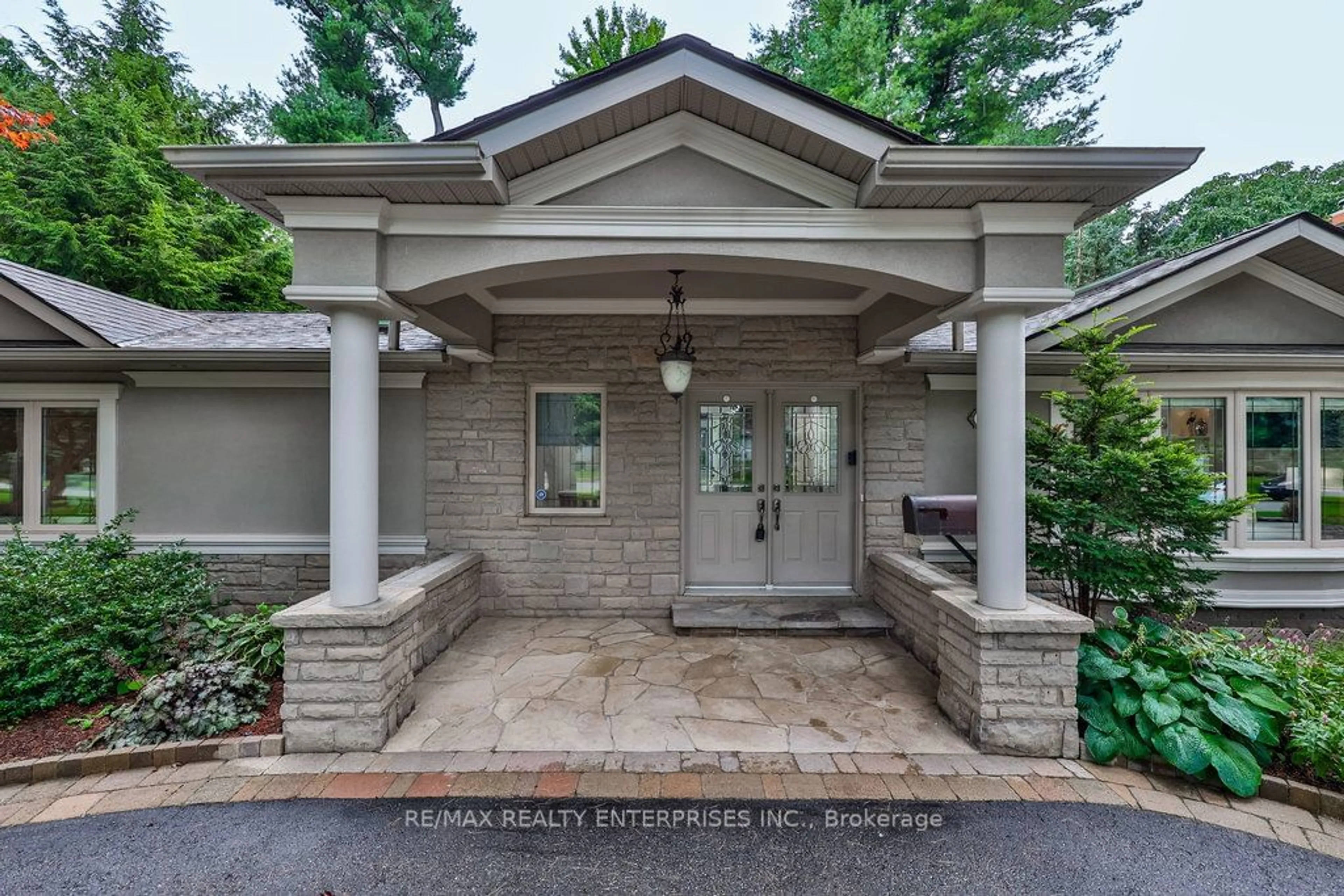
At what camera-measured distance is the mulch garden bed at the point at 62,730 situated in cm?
310

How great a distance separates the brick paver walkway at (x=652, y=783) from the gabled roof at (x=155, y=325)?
3.41m

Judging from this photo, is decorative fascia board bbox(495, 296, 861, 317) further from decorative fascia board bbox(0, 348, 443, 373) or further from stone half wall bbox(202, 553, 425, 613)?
stone half wall bbox(202, 553, 425, 613)

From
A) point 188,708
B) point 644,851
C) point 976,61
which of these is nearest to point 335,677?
point 188,708

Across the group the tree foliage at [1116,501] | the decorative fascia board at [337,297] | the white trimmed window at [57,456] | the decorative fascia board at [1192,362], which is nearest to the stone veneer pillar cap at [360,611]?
the decorative fascia board at [337,297]

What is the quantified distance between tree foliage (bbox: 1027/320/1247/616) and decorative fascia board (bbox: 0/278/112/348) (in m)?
7.63

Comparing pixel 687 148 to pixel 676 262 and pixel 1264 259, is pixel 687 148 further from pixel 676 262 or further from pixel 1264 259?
pixel 1264 259

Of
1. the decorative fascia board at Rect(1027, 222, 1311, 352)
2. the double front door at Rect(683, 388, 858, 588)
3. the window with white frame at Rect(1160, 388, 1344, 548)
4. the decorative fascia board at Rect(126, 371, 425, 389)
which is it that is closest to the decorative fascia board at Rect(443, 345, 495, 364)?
the decorative fascia board at Rect(126, 371, 425, 389)

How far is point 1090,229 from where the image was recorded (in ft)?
61.0

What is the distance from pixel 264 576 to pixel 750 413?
480 centimetres

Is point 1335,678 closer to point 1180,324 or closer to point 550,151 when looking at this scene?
point 1180,324

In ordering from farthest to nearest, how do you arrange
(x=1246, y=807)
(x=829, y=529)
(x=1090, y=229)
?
1. (x=1090, y=229)
2. (x=829, y=529)
3. (x=1246, y=807)

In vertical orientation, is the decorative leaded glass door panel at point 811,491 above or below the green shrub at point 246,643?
above

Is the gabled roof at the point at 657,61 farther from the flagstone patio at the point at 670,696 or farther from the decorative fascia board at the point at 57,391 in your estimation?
the decorative fascia board at the point at 57,391

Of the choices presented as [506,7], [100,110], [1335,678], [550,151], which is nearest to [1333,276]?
[1335,678]
